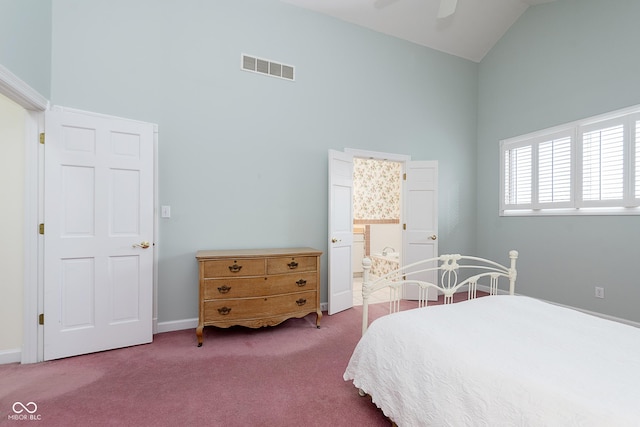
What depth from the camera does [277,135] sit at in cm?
372

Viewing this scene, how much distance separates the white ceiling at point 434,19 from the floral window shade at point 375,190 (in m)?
2.55

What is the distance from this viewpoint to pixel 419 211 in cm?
454

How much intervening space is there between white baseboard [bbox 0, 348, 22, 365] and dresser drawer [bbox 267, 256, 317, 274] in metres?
2.24

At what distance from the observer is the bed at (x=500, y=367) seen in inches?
41.3

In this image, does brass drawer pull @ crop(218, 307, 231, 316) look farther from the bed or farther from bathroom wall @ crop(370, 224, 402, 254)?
bathroom wall @ crop(370, 224, 402, 254)

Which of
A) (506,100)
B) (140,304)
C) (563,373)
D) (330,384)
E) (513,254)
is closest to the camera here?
(563,373)

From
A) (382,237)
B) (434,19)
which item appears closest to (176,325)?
(382,237)

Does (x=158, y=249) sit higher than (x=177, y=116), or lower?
lower

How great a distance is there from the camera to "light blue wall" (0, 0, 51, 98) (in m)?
2.16

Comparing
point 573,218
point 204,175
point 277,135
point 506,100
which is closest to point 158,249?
point 204,175

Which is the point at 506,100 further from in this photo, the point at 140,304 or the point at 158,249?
the point at 140,304

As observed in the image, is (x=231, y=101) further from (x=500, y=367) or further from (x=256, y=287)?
(x=500, y=367)

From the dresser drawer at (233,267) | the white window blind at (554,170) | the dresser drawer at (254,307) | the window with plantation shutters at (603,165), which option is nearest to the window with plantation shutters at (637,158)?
the window with plantation shutters at (603,165)

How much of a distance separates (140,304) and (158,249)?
0.60 m
